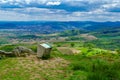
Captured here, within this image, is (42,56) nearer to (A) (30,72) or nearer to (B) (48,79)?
(A) (30,72)

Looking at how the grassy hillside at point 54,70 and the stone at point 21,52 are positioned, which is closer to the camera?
the grassy hillside at point 54,70

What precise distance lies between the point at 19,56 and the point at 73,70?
9.48 meters

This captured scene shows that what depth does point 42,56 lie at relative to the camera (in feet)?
91.4

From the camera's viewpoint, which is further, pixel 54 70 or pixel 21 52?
pixel 21 52

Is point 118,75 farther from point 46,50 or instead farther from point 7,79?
point 46,50

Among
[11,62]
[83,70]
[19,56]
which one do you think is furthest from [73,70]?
[19,56]

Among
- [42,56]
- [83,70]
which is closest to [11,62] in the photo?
[42,56]

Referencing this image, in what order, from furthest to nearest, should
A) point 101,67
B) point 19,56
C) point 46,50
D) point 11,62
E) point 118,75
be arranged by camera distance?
1. point 19,56
2. point 46,50
3. point 11,62
4. point 101,67
5. point 118,75

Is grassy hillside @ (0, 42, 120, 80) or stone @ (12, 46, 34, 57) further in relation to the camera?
stone @ (12, 46, 34, 57)

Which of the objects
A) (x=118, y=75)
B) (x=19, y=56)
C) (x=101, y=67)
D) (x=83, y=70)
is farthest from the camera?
(x=19, y=56)

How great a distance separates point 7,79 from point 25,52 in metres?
11.7

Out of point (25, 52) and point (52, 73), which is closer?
point (52, 73)

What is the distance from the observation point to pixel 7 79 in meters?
20.1

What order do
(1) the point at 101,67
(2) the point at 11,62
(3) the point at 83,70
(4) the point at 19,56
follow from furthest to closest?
(4) the point at 19,56 → (2) the point at 11,62 → (3) the point at 83,70 → (1) the point at 101,67
